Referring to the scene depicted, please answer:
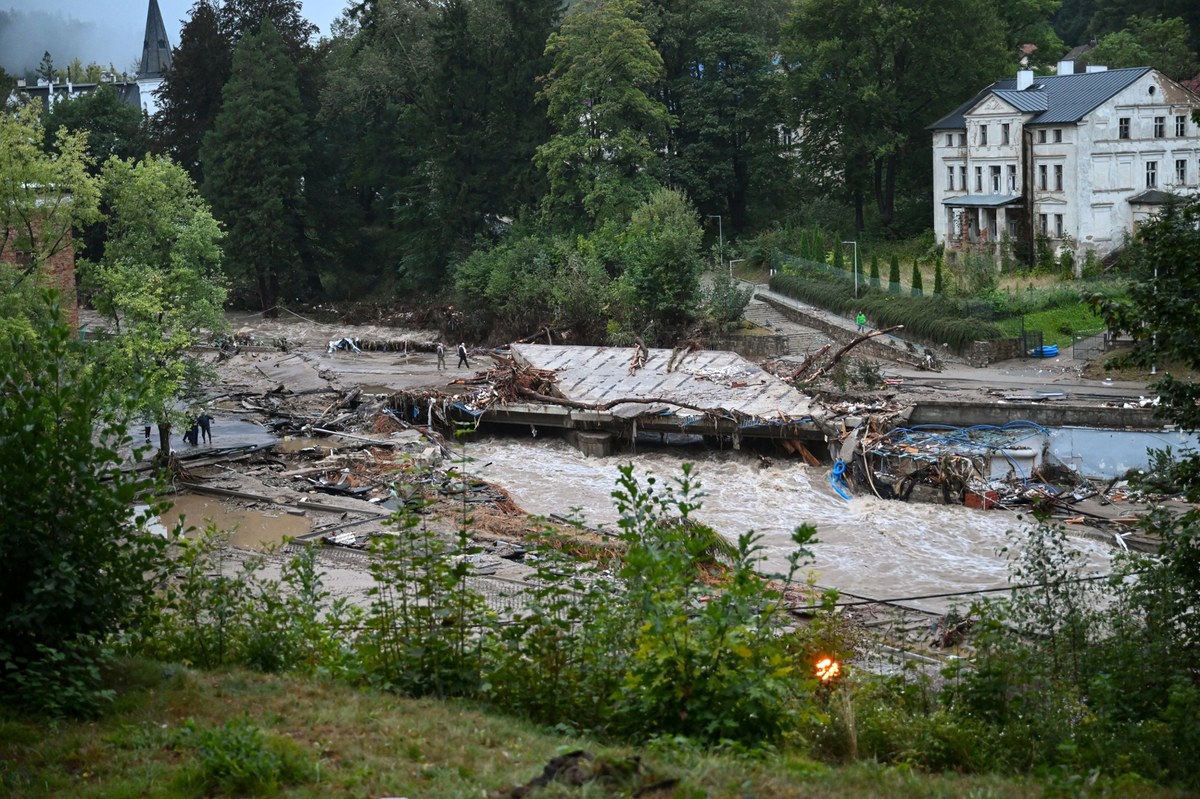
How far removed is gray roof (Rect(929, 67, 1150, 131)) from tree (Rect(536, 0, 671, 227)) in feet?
43.7

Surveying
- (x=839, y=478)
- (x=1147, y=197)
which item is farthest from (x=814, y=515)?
(x=1147, y=197)

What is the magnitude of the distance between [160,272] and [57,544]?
23.2 metres

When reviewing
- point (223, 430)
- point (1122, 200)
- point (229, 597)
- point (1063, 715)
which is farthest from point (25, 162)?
point (1122, 200)

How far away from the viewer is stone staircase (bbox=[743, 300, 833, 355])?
45.4 meters

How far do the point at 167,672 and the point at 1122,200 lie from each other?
1769 inches

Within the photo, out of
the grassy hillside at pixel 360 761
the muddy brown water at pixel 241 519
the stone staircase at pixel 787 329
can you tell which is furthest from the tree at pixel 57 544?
the stone staircase at pixel 787 329

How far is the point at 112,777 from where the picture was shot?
915 centimetres

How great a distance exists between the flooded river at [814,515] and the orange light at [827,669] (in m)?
8.66

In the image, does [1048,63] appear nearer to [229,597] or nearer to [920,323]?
[920,323]

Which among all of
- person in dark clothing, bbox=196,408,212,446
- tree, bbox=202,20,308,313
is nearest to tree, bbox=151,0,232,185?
tree, bbox=202,20,308,313

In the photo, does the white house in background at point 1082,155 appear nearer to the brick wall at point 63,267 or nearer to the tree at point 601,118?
the tree at point 601,118

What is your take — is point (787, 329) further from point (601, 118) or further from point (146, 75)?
point (146, 75)

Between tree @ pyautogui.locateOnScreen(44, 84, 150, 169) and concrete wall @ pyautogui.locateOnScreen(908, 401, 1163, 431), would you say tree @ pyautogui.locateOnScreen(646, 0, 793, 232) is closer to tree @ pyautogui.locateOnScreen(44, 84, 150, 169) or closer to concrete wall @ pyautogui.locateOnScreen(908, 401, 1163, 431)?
concrete wall @ pyautogui.locateOnScreen(908, 401, 1163, 431)

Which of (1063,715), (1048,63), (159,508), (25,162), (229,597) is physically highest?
(1048,63)
